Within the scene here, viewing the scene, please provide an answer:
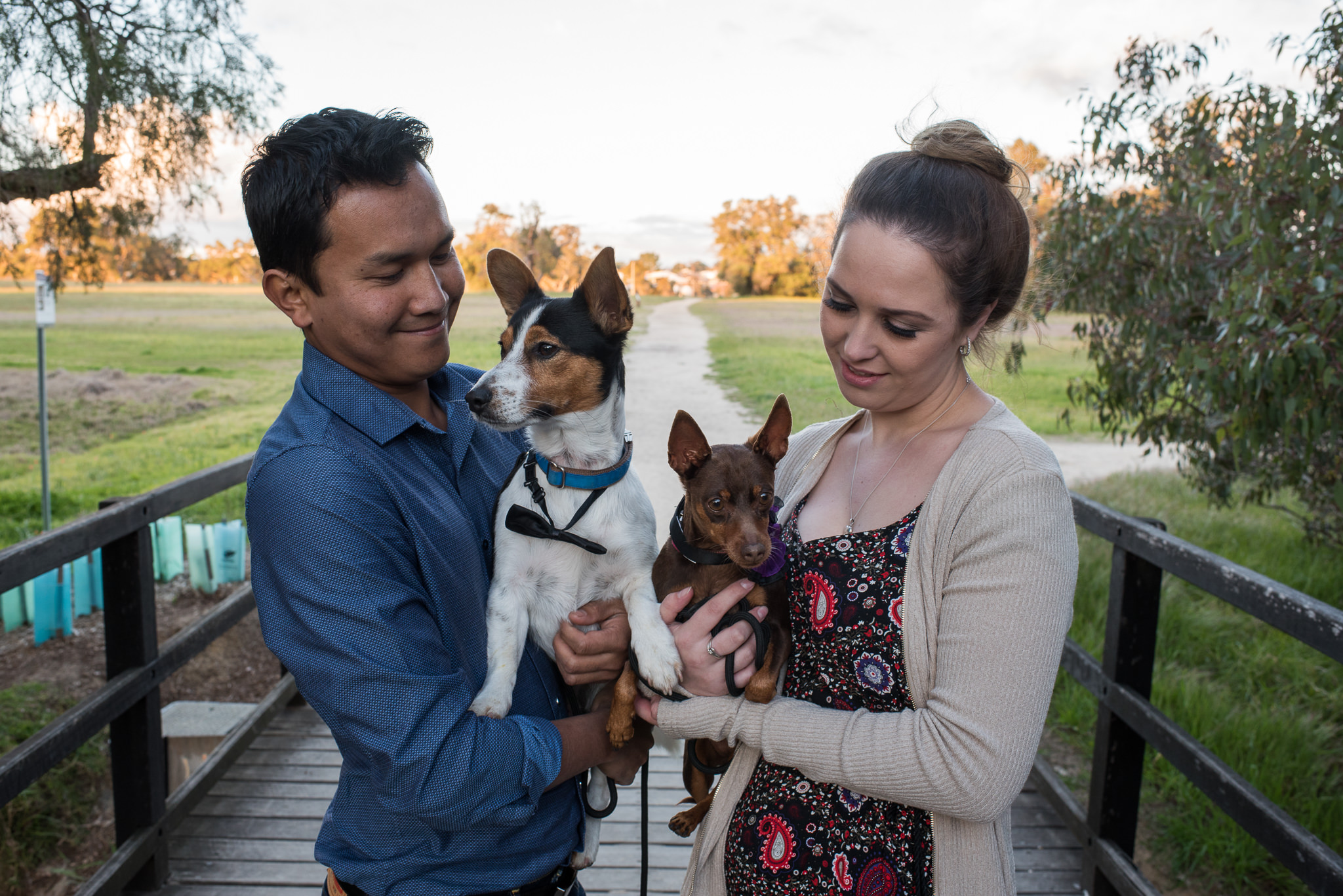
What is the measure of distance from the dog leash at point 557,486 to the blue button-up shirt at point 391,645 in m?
0.12

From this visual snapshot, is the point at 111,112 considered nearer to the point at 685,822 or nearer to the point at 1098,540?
the point at 685,822

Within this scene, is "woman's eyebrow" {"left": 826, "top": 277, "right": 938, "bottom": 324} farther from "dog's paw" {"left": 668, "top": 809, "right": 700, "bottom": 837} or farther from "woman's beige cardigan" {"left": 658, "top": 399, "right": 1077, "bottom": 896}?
"dog's paw" {"left": 668, "top": 809, "right": 700, "bottom": 837}

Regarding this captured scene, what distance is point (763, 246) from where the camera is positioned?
39.2m

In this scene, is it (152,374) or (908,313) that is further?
(152,374)

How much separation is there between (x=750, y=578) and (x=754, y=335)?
21.1 meters

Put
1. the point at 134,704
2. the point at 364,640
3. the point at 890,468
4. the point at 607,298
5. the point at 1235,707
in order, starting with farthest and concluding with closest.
→ the point at 1235,707
the point at 134,704
the point at 607,298
the point at 890,468
the point at 364,640

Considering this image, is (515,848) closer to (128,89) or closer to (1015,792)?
(1015,792)

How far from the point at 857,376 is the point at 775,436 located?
20.5 inches

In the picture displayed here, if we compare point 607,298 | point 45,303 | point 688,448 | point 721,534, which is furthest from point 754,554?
point 45,303

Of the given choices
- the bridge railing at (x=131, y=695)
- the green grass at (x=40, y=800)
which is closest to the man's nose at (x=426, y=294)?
the bridge railing at (x=131, y=695)

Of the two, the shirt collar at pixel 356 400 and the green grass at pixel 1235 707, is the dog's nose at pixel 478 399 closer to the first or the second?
the shirt collar at pixel 356 400

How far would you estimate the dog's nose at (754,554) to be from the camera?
6.10ft

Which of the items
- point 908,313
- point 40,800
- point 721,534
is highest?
point 908,313

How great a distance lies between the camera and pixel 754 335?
2270cm
